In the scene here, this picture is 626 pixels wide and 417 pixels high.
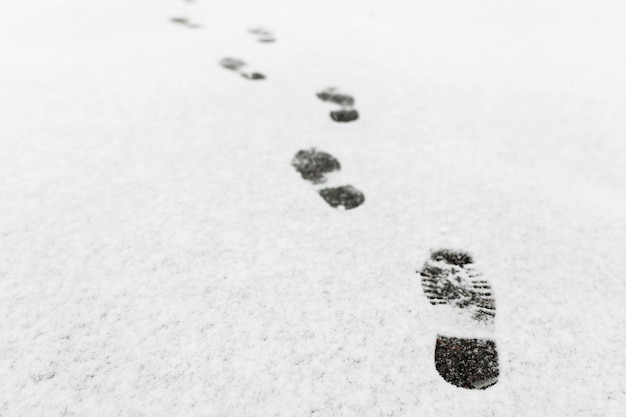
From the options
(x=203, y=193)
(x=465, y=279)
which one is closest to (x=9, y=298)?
(x=203, y=193)

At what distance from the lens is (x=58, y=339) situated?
972mm

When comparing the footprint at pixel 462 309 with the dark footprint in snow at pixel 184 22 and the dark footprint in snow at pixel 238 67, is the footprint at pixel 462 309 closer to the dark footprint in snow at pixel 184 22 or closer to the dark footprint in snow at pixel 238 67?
the dark footprint in snow at pixel 238 67

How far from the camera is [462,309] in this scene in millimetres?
1072

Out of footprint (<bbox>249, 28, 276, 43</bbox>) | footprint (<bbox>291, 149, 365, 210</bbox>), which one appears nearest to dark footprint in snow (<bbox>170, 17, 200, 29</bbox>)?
footprint (<bbox>249, 28, 276, 43</bbox>)

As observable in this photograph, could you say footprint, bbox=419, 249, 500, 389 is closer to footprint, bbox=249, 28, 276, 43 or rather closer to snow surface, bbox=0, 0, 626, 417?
snow surface, bbox=0, 0, 626, 417

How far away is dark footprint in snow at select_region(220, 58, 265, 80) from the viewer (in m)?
2.36

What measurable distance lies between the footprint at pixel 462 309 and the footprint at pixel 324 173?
1.27ft

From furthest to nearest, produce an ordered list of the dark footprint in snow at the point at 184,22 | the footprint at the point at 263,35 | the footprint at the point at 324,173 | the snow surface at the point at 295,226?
the dark footprint in snow at the point at 184,22, the footprint at the point at 263,35, the footprint at the point at 324,173, the snow surface at the point at 295,226

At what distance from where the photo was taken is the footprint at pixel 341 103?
6.49 ft

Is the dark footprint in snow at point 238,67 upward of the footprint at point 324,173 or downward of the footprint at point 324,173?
upward

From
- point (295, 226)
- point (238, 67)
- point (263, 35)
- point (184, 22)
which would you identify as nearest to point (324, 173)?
point (295, 226)

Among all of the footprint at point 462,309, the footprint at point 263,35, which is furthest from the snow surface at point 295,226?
the footprint at point 263,35

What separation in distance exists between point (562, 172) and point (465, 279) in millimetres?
889

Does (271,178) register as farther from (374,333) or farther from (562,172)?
(562,172)
